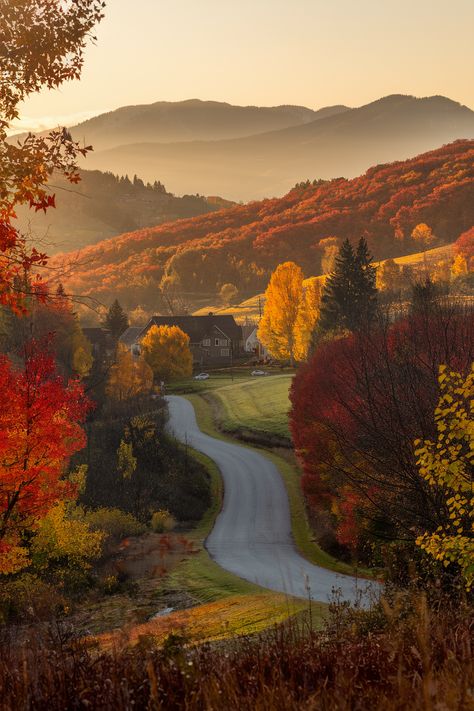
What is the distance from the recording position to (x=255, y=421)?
60906 millimetres

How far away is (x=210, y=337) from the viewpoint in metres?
111

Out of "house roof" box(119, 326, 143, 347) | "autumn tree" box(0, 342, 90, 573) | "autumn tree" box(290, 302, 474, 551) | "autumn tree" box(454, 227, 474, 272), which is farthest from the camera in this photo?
"autumn tree" box(454, 227, 474, 272)

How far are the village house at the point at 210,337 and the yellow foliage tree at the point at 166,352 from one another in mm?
18574

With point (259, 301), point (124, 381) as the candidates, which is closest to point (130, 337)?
point (259, 301)

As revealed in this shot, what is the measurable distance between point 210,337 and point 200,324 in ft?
9.89

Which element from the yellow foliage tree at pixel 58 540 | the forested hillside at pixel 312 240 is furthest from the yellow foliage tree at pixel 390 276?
the yellow foliage tree at pixel 58 540

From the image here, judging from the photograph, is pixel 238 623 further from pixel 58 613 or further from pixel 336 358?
pixel 336 358

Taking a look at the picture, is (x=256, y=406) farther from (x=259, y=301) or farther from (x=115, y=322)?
(x=259, y=301)

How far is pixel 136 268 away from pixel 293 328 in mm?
125037

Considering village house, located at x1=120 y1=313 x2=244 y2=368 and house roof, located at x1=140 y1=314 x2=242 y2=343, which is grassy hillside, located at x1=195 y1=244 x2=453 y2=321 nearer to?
house roof, located at x1=140 y1=314 x2=242 y2=343

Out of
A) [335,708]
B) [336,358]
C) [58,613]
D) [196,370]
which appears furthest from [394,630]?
[196,370]

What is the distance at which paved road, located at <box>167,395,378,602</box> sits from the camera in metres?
25.3

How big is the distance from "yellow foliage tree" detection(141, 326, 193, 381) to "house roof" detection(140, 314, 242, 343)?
20.8 metres

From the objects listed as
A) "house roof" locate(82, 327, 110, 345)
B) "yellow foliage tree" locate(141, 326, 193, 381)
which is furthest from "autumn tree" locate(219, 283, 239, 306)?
"yellow foliage tree" locate(141, 326, 193, 381)
